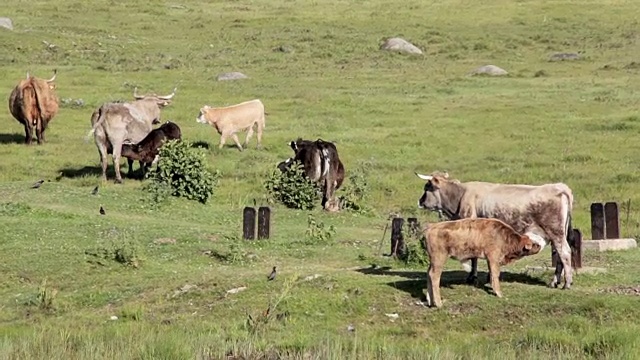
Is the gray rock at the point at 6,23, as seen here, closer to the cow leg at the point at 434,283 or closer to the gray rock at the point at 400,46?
the gray rock at the point at 400,46

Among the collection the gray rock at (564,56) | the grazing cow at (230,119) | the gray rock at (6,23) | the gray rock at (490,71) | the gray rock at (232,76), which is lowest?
the grazing cow at (230,119)

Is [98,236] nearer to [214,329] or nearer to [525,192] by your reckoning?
[214,329]

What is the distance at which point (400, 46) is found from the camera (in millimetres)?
50562

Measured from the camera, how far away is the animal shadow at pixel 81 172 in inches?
970

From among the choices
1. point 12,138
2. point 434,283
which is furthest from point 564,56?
point 434,283

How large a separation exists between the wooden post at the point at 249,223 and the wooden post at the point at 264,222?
0.10 metres

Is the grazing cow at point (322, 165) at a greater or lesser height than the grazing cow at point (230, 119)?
lesser

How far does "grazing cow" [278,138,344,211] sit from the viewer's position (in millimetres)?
21594

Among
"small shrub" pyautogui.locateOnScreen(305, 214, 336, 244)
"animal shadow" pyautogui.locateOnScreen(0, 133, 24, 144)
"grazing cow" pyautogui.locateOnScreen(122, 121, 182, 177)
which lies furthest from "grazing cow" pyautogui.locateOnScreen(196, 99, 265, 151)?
"small shrub" pyautogui.locateOnScreen(305, 214, 336, 244)

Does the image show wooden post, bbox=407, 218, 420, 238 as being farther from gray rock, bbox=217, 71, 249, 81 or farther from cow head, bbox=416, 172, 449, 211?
gray rock, bbox=217, 71, 249, 81

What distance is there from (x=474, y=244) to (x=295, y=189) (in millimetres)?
8643

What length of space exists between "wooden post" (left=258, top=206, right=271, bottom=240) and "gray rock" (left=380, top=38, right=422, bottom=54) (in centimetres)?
3402

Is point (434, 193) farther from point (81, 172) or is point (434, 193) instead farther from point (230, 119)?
point (230, 119)

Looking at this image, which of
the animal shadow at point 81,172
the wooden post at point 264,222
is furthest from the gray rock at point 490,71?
the wooden post at point 264,222
